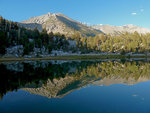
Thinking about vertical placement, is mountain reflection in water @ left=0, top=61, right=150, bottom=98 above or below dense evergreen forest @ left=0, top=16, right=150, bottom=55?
below

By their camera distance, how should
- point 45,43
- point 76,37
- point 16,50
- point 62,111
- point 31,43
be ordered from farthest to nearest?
point 76,37 → point 45,43 → point 31,43 → point 16,50 → point 62,111

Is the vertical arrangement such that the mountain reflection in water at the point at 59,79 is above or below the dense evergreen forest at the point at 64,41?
below

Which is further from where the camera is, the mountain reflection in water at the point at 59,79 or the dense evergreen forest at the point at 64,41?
the dense evergreen forest at the point at 64,41

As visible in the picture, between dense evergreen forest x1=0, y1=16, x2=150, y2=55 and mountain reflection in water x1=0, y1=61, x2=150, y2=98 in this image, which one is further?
dense evergreen forest x1=0, y1=16, x2=150, y2=55

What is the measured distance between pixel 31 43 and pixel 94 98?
11746cm

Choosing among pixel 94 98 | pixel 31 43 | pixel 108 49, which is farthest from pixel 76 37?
pixel 94 98

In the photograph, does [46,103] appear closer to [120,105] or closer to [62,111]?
[62,111]

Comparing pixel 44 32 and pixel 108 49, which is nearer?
pixel 44 32

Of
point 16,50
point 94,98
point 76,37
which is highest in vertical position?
point 76,37

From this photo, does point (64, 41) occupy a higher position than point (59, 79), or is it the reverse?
point (64, 41)

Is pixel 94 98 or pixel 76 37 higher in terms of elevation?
pixel 76 37

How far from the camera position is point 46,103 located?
15812mm

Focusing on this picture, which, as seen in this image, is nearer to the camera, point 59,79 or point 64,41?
point 59,79

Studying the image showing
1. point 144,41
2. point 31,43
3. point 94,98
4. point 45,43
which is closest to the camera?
point 94,98
